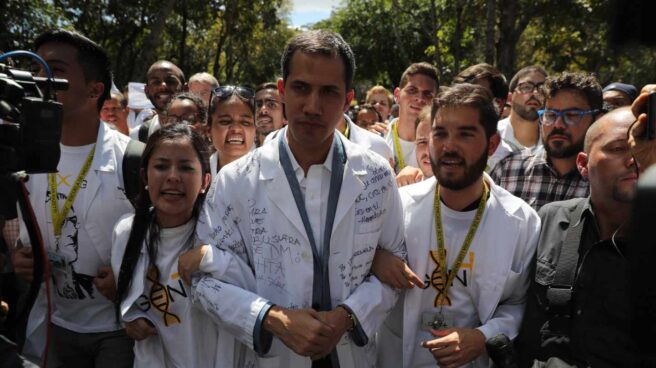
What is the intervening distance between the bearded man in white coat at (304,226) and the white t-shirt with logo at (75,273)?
856 mm

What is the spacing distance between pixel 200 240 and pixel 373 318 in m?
0.93

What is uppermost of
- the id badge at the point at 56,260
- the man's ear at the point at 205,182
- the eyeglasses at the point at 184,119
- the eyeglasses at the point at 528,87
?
the eyeglasses at the point at 528,87

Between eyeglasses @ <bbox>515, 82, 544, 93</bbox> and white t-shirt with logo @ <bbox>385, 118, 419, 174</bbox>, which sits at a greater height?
eyeglasses @ <bbox>515, 82, 544, 93</bbox>

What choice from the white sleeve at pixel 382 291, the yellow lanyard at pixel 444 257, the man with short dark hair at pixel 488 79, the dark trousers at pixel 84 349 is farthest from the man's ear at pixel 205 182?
the man with short dark hair at pixel 488 79

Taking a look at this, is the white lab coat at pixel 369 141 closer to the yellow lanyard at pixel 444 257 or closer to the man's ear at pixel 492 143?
the man's ear at pixel 492 143

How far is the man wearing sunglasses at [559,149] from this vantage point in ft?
12.4

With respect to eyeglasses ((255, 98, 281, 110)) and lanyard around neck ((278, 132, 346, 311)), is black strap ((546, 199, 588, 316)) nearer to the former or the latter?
lanyard around neck ((278, 132, 346, 311))

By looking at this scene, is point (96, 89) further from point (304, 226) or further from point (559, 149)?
point (559, 149)

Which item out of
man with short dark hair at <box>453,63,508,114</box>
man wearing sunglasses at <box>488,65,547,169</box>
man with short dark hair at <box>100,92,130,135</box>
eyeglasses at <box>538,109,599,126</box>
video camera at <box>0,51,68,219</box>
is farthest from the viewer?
man with short dark hair at <box>100,92,130,135</box>

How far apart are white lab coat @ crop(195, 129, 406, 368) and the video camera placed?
0.80 meters

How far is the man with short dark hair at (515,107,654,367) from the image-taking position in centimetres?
238

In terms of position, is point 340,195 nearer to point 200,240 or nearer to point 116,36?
point 200,240

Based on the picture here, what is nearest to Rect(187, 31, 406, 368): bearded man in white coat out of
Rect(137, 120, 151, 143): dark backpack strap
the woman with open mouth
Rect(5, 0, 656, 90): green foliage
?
the woman with open mouth

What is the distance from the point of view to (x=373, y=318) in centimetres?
263
